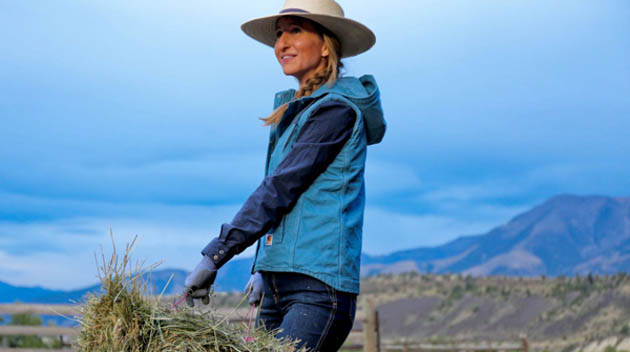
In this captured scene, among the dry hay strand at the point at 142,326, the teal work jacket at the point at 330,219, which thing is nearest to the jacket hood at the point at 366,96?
the teal work jacket at the point at 330,219

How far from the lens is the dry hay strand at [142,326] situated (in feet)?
6.72

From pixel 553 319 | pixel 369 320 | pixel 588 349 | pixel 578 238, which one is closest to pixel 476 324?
pixel 553 319

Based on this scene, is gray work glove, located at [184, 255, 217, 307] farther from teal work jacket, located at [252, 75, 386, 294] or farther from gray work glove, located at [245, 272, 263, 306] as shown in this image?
gray work glove, located at [245, 272, 263, 306]

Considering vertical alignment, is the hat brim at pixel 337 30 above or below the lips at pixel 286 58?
above

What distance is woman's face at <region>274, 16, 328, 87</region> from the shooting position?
313 cm

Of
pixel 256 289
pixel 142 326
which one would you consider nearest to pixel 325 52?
pixel 256 289

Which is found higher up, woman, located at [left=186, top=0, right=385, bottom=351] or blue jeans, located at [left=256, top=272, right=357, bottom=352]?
woman, located at [left=186, top=0, right=385, bottom=351]

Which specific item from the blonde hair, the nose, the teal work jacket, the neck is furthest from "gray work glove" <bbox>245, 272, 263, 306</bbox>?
the nose

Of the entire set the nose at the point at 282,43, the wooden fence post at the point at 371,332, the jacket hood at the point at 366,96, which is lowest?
the wooden fence post at the point at 371,332

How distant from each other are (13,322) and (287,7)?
416 inches

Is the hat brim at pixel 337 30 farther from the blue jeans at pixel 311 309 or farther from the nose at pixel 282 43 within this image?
the blue jeans at pixel 311 309

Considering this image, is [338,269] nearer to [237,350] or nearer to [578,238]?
[237,350]

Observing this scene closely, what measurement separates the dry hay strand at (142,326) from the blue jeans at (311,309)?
14.6 inches

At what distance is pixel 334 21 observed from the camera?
3188 millimetres
